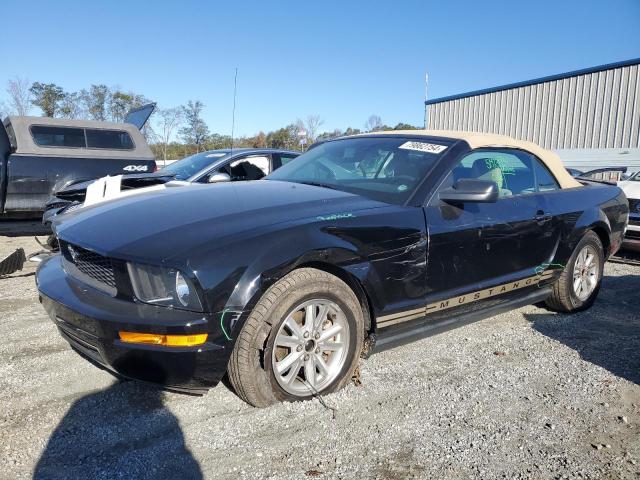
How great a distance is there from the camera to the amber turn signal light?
2.27 m

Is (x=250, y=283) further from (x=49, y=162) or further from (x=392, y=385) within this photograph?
(x=49, y=162)

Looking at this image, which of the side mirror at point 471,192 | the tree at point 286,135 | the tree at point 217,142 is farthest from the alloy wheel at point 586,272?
the tree at point 286,135

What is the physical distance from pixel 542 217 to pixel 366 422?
7.37 feet

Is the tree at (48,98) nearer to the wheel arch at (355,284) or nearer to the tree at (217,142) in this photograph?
the tree at (217,142)

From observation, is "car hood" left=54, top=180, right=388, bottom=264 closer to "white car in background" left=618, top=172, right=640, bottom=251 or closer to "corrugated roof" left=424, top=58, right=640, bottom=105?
"white car in background" left=618, top=172, right=640, bottom=251

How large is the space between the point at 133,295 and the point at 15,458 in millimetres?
856

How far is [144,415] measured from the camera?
8.64 feet

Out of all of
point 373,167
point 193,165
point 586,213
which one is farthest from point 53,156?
point 586,213

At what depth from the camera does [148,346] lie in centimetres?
229

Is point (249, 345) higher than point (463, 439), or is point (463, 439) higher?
point (249, 345)

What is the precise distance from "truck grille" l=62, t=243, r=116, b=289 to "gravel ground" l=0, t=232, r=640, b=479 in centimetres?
71

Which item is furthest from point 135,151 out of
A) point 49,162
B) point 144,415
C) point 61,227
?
point 144,415

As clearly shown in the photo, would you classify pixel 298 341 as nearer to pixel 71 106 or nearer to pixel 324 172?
pixel 324 172

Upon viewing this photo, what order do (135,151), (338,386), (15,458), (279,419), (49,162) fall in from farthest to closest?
1. (135,151)
2. (49,162)
3. (338,386)
4. (279,419)
5. (15,458)
